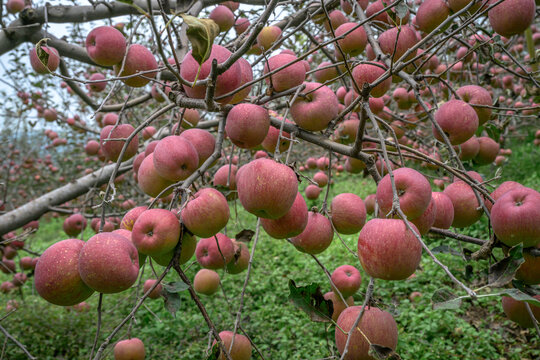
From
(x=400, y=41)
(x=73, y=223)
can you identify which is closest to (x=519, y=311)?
(x=400, y=41)

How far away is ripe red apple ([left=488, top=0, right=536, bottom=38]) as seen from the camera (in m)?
1.23

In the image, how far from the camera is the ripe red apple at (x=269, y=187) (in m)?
0.96

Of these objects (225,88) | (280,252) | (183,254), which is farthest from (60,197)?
(280,252)

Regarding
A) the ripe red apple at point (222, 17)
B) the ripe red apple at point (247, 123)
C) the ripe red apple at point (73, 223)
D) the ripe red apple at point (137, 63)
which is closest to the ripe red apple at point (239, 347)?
the ripe red apple at point (247, 123)

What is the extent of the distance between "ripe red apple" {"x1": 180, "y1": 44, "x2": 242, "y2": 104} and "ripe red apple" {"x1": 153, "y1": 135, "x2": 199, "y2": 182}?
158mm

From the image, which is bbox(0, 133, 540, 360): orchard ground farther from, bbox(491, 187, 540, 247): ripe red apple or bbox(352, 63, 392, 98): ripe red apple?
bbox(491, 187, 540, 247): ripe red apple

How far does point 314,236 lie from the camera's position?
1235 mm

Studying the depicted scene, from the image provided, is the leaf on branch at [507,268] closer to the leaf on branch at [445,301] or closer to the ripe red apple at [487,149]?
the leaf on branch at [445,301]

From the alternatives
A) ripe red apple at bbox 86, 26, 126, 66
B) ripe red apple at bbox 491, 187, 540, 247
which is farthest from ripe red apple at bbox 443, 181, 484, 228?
ripe red apple at bbox 86, 26, 126, 66

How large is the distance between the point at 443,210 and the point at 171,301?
2.94ft

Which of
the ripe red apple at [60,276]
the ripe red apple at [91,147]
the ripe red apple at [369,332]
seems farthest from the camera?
the ripe red apple at [91,147]

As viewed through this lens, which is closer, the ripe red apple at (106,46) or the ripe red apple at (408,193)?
the ripe red apple at (408,193)

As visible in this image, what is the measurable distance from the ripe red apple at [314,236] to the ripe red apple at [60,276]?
2.19ft

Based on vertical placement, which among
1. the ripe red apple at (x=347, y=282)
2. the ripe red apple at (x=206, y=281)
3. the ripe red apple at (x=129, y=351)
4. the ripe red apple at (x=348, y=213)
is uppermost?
the ripe red apple at (x=348, y=213)
